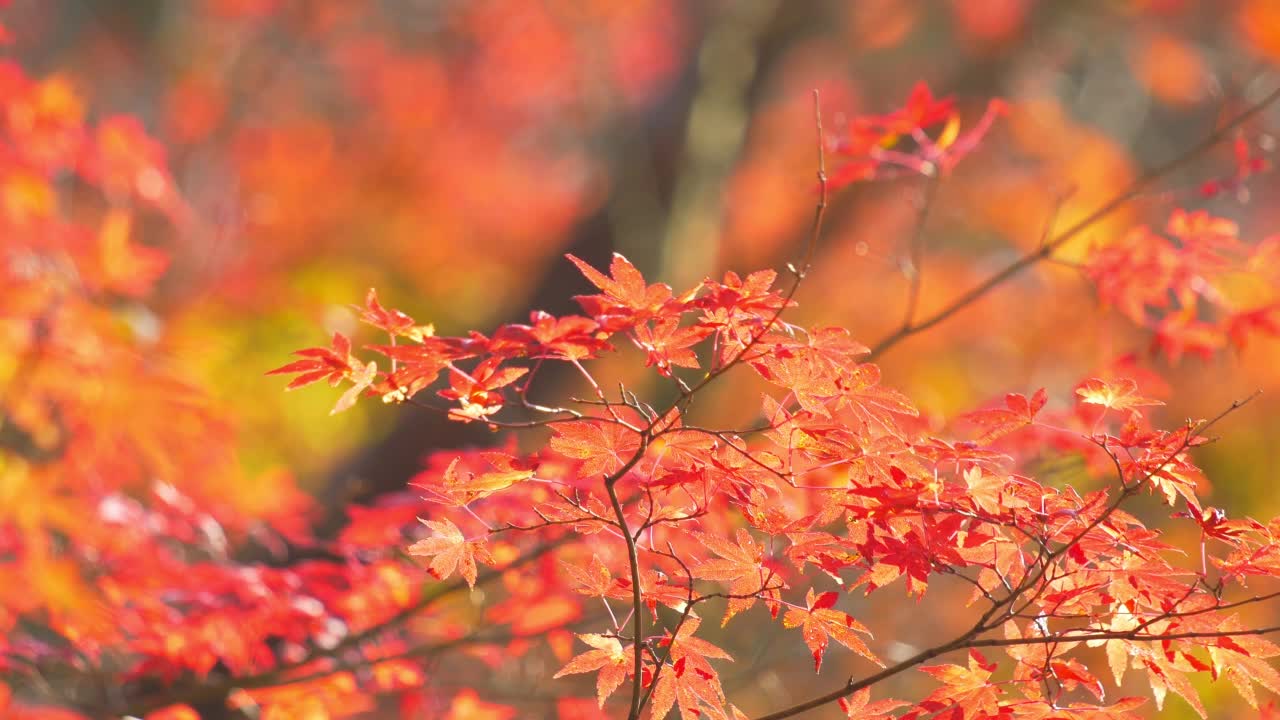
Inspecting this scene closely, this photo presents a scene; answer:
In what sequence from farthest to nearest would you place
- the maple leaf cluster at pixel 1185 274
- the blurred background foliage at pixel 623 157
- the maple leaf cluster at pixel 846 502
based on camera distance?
the blurred background foliage at pixel 623 157 → the maple leaf cluster at pixel 1185 274 → the maple leaf cluster at pixel 846 502

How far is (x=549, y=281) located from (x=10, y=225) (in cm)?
205

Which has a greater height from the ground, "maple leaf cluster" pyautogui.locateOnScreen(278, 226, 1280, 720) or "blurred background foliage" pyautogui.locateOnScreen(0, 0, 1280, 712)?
"maple leaf cluster" pyautogui.locateOnScreen(278, 226, 1280, 720)

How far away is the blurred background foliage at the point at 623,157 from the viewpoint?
5527mm

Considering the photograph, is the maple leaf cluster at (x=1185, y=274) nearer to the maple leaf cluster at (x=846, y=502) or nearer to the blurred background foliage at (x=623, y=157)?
the maple leaf cluster at (x=846, y=502)

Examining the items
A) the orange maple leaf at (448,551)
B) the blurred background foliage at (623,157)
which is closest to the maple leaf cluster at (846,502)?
the orange maple leaf at (448,551)

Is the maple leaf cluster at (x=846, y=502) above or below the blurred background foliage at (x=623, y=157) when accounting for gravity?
above

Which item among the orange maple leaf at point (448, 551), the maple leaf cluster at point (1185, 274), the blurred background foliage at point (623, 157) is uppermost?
the orange maple leaf at point (448, 551)

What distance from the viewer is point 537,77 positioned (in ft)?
34.9

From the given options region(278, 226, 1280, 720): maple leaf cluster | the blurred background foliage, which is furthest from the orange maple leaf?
the blurred background foliage

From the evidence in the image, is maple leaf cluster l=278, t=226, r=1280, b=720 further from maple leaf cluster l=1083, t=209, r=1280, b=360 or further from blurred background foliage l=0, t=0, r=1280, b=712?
blurred background foliage l=0, t=0, r=1280, b=712

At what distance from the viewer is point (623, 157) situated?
5.26 metres

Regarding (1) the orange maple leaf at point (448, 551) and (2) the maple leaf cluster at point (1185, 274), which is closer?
(1) the orange maple leaf at point (448, 551)

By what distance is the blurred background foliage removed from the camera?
18.1 feet

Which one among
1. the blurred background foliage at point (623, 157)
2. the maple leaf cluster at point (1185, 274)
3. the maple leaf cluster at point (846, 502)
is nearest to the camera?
the maple leaf cluster at point (846, 502)
